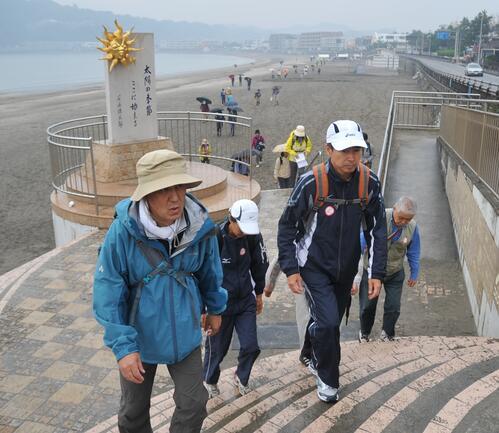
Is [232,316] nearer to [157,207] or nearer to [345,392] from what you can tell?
[345,392]

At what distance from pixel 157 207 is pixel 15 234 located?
10.9 meters

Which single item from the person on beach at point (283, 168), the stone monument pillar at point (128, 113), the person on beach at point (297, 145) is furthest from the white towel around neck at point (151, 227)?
the person on beach at point (283, 168)

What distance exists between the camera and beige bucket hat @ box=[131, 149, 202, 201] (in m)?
2.61

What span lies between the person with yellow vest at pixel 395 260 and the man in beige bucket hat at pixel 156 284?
2052 mm

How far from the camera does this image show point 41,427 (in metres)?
4.05

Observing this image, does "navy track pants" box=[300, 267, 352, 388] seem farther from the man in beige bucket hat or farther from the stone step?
the man in beige bucket hat

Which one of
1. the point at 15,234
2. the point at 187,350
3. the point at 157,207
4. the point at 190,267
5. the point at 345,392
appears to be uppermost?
the point at 157,207

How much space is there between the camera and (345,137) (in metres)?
3.43

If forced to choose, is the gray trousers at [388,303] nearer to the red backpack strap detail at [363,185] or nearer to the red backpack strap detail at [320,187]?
the red backpack strap detail at [363,185]

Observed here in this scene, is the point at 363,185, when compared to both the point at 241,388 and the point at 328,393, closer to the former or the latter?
the point at 328,393

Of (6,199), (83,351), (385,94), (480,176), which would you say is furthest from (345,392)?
Answer: (385,94)

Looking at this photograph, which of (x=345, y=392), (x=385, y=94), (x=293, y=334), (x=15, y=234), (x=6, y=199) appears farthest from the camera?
(x=385, y=94)

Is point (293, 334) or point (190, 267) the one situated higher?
point (190, 267)

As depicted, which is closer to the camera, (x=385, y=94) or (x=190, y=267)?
(x=190, y=267)
